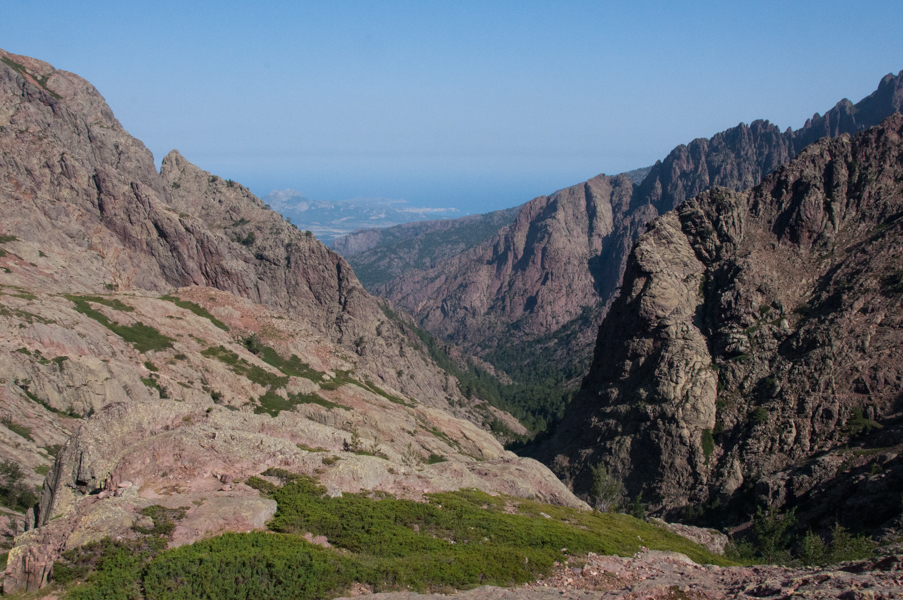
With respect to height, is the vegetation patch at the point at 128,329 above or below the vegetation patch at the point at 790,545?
above

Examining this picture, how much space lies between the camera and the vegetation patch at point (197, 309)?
73812mm

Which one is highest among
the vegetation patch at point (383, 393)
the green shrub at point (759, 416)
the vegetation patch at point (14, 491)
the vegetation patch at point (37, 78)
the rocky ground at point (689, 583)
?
the vegetation patch at point (37, 78)

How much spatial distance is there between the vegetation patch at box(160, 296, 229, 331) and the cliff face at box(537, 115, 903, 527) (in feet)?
181

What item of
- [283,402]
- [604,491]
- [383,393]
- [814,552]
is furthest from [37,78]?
[814,552]

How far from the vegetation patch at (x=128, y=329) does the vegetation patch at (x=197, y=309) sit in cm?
1157

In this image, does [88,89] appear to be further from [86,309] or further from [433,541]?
[433,541]

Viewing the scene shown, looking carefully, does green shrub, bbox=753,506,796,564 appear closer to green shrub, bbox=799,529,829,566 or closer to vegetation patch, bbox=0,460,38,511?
green shrub, bbox=799,529,829,566

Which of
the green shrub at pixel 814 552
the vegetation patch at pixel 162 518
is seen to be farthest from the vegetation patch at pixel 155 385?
the green shrub at pixel 814 552

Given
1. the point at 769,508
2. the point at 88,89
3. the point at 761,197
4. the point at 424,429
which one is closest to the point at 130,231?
the point at 88,89

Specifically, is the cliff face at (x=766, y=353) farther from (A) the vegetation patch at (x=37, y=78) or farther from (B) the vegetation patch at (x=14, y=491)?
(A) the vegetation patch at (x=37, y=78)

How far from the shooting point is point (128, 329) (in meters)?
58.2

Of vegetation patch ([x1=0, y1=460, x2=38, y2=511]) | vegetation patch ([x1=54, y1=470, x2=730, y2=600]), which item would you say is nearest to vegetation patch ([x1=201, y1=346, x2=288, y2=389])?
vegetation patch ([x1=0, y1=460, x2=38, y2=511])

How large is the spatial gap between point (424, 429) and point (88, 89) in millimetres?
100701

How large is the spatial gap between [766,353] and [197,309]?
265 feet
